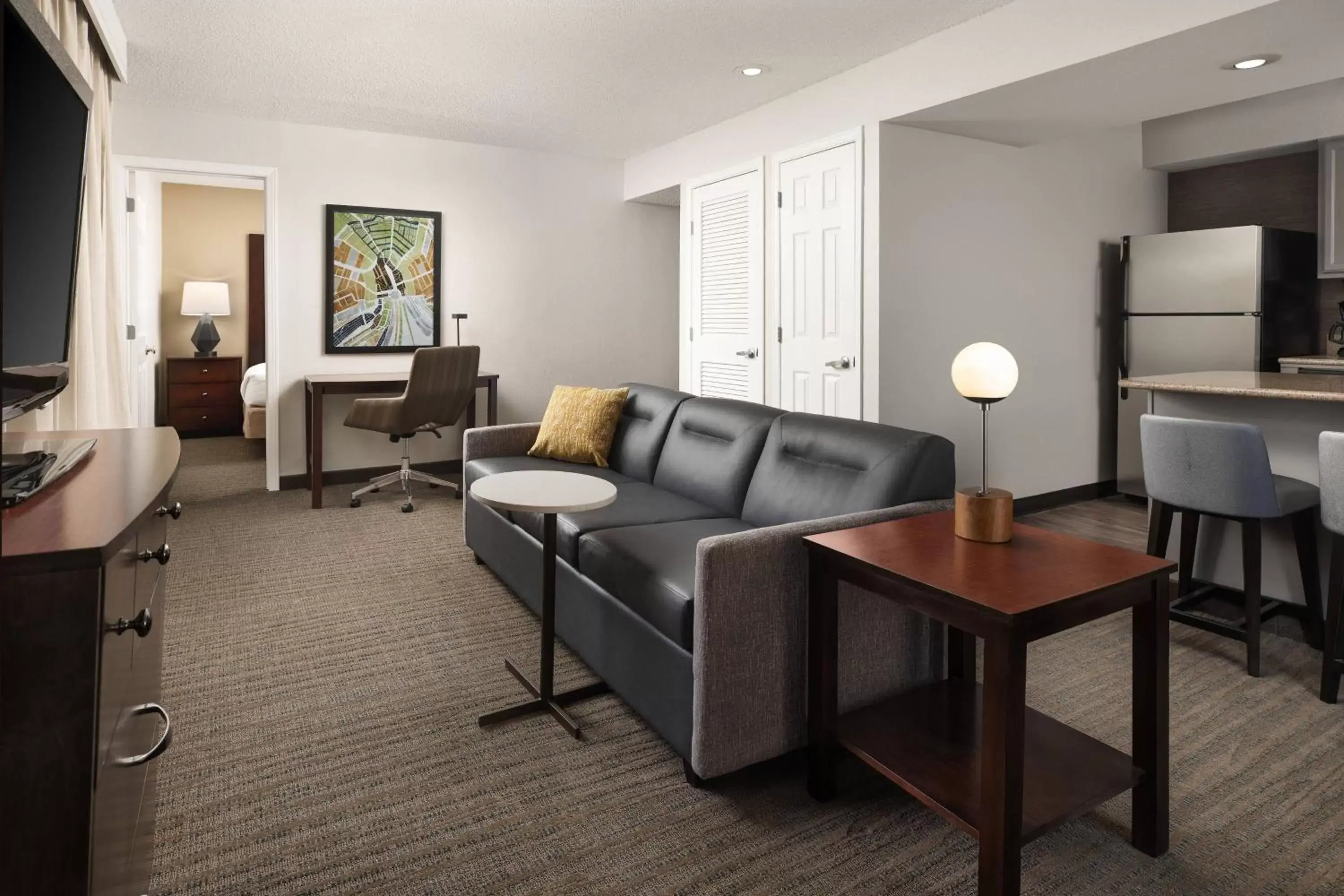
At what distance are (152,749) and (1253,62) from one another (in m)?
4.17

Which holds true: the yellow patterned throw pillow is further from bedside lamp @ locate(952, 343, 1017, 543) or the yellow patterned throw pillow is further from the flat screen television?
the flat screen television

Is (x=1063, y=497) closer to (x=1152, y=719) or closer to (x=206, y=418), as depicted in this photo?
(x=1152, y=719)

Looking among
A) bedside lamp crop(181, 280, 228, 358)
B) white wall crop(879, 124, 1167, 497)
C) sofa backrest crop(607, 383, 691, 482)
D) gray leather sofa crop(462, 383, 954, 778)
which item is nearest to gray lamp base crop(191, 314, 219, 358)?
bedside lamp crop(181, 280, 228, 358)

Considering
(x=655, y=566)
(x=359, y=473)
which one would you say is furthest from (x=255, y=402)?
(x=655, y=566)

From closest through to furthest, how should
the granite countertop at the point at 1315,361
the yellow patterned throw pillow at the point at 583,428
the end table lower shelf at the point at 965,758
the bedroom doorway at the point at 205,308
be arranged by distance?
the end table lower shelf at the point at 965,758
the yellow patterned throw pillow at the point at 583,428
the granite countertop at the point at 1315,361
the bedroom doorway at the point at 205,308

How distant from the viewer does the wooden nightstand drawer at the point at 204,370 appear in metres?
7.48

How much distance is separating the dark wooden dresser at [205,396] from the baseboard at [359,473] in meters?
2.73

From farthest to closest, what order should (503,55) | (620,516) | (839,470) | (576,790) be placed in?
(503,55) → (620,516) → (839,470) → (576,790)

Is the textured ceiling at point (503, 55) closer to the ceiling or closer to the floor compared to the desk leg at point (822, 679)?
closer to the ceiling

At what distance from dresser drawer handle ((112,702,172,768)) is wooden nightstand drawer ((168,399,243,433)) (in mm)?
7150

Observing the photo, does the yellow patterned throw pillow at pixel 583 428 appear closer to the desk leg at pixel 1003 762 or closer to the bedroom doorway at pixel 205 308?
the desk leg at pixel 1003 762

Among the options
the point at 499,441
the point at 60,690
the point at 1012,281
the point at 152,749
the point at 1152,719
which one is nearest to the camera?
the point at 60,690

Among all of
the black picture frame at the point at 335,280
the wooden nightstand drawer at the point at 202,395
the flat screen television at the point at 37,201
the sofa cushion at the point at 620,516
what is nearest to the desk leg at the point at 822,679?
the sofa cushion at the point at 620,516

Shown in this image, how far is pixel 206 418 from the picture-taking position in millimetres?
7680
